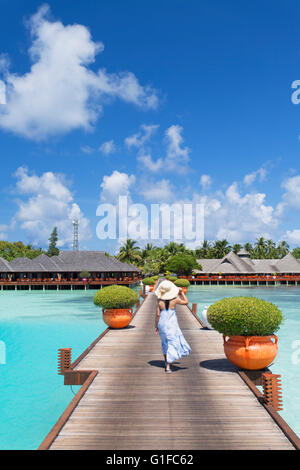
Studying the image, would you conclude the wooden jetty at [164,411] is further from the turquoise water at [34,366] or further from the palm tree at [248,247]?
the palm tree at [248,247]

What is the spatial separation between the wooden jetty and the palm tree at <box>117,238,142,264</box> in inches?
2766

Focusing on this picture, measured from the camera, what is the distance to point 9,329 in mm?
25844

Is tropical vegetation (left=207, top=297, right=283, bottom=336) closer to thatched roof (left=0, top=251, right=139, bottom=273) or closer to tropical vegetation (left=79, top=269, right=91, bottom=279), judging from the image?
thatched roof (left=0, top=251, right=139, bottom=273)

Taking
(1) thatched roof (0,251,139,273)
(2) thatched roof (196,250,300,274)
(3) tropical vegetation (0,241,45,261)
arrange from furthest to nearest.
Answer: (3) tropical vegetation (0,241,45,261), (2) thatched roof (196,250,300,274), (1) thatched roof (0,251,139,273)

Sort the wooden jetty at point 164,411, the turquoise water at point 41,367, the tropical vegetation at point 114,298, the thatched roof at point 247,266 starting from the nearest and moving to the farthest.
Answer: the wooden jetty at point 164,411 < the turquoise water at point 41,367 < the tropical vegetation at point 114,298 < the thatched roof at point 247,266

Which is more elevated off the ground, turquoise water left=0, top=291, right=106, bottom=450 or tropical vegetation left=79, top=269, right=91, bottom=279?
tropical vegetation left=79, top=269, right=91, bottom=279

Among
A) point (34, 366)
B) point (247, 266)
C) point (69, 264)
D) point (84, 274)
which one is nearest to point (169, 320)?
point (34, 366)

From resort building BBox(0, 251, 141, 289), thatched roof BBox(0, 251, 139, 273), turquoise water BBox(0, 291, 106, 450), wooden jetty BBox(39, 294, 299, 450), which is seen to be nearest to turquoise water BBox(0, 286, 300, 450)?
turquoise water BBox(0, 291, 106, 450)

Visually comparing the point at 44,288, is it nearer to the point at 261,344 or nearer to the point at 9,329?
the point at 9,329

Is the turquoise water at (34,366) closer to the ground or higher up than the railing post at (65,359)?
closer to the ground

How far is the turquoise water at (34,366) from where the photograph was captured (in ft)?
33.5

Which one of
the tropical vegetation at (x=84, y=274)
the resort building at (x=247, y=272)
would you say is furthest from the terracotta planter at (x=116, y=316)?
the resort building at (x=247, y=272)

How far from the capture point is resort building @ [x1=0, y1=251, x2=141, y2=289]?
61.8m

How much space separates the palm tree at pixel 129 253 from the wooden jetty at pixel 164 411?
7025 cm
